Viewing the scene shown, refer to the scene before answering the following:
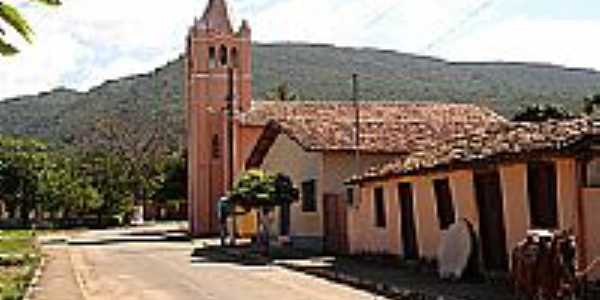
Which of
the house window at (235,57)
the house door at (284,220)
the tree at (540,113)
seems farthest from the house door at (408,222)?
the house window at (235,57)

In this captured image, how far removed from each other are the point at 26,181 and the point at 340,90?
2243 inches

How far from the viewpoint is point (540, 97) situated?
10562cm

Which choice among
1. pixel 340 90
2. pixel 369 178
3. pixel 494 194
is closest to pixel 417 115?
pixel 369 178

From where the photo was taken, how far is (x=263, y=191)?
33750 millimetres

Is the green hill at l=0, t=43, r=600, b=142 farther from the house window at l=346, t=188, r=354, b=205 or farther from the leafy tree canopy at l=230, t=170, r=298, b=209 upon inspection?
the house window at l=346, t=188, r=354, b=205

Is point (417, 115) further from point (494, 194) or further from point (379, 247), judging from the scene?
Answer: point (494, 194)

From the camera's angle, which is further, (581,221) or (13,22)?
(581,221)

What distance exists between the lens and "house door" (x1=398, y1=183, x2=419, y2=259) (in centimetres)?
2467

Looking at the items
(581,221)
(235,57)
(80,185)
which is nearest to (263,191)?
(581,221)

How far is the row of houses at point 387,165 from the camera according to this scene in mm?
17531

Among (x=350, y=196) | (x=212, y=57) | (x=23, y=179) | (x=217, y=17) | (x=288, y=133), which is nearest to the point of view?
(x=350, y=196)

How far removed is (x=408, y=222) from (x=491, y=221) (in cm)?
493

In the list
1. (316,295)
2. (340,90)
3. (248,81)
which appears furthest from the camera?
(340,90)

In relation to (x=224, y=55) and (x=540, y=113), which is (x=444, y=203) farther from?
(x=224, y=55)
